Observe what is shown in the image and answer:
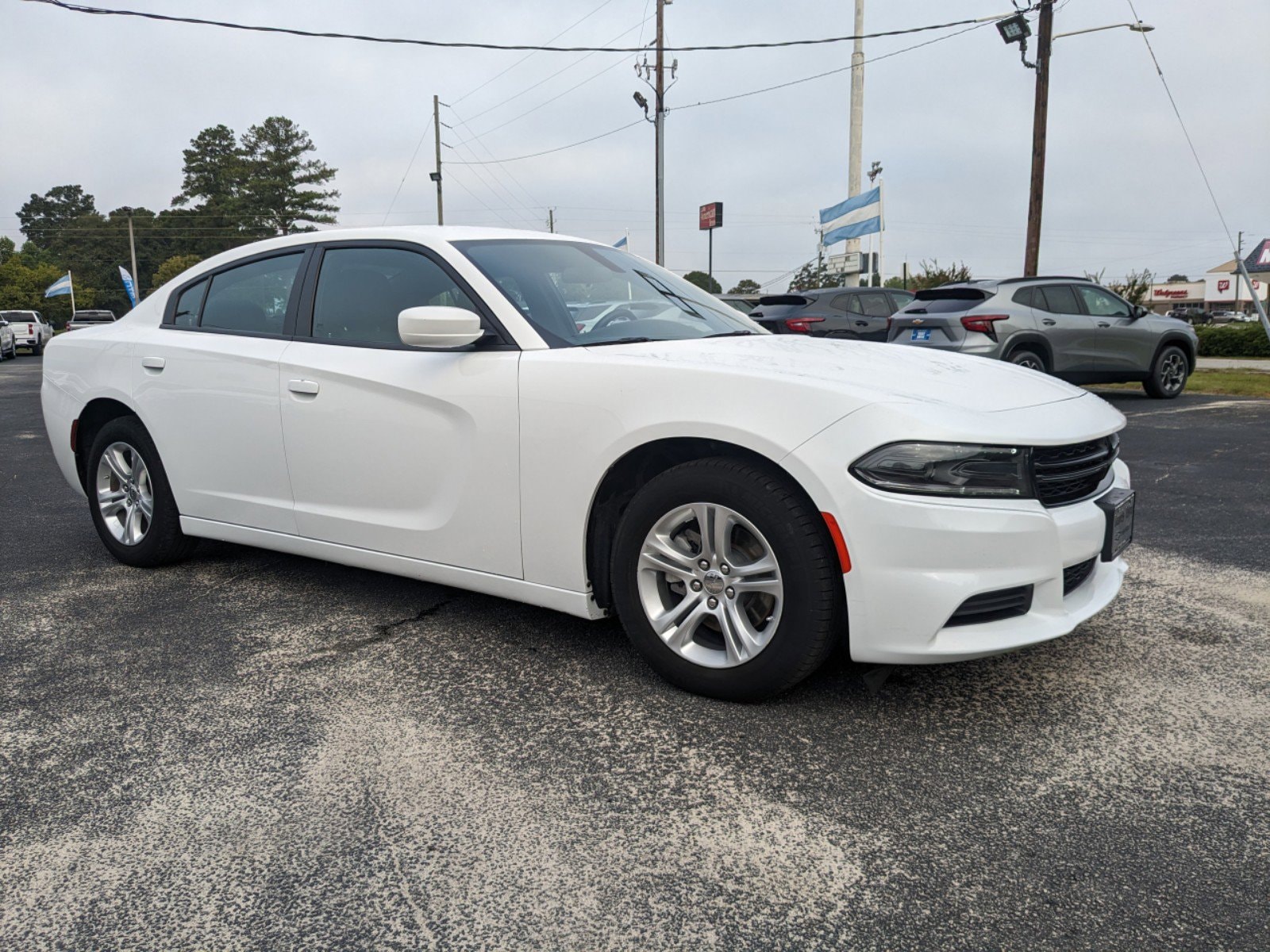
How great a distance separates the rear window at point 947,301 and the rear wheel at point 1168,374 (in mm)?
2981

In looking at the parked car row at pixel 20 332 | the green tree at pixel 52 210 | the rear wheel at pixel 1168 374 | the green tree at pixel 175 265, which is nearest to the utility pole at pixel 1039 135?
the rear wheel at pixel 1168 374

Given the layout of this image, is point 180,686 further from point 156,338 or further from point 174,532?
point 156,338

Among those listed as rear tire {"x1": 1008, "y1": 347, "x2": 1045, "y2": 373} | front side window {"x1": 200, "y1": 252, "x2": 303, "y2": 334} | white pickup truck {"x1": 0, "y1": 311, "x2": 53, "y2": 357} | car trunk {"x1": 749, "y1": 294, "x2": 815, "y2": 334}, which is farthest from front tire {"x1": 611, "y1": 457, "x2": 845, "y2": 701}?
white pickup truck {"x1": 0, "y1": 311, "x2": 53, "y2": 357}

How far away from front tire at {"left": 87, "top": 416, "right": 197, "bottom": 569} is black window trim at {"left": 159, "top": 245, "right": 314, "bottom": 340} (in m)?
0.53

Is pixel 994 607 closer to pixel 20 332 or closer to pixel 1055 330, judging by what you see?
pixel 1055 330

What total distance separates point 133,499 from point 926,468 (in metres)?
3.79

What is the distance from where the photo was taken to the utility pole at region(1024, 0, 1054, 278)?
1920cm

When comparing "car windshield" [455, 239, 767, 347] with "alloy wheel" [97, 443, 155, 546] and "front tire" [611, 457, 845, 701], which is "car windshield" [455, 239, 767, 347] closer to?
"front tire" [611, 457, 845, 701]

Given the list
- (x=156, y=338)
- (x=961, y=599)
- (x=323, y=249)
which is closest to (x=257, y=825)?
(x=961, y=599)

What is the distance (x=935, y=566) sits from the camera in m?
2.67

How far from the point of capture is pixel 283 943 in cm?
197

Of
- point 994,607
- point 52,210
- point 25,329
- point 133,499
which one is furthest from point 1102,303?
point 52,210

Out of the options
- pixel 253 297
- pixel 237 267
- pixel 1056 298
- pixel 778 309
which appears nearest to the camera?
pixel 253 297

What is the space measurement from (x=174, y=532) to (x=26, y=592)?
0.66m
